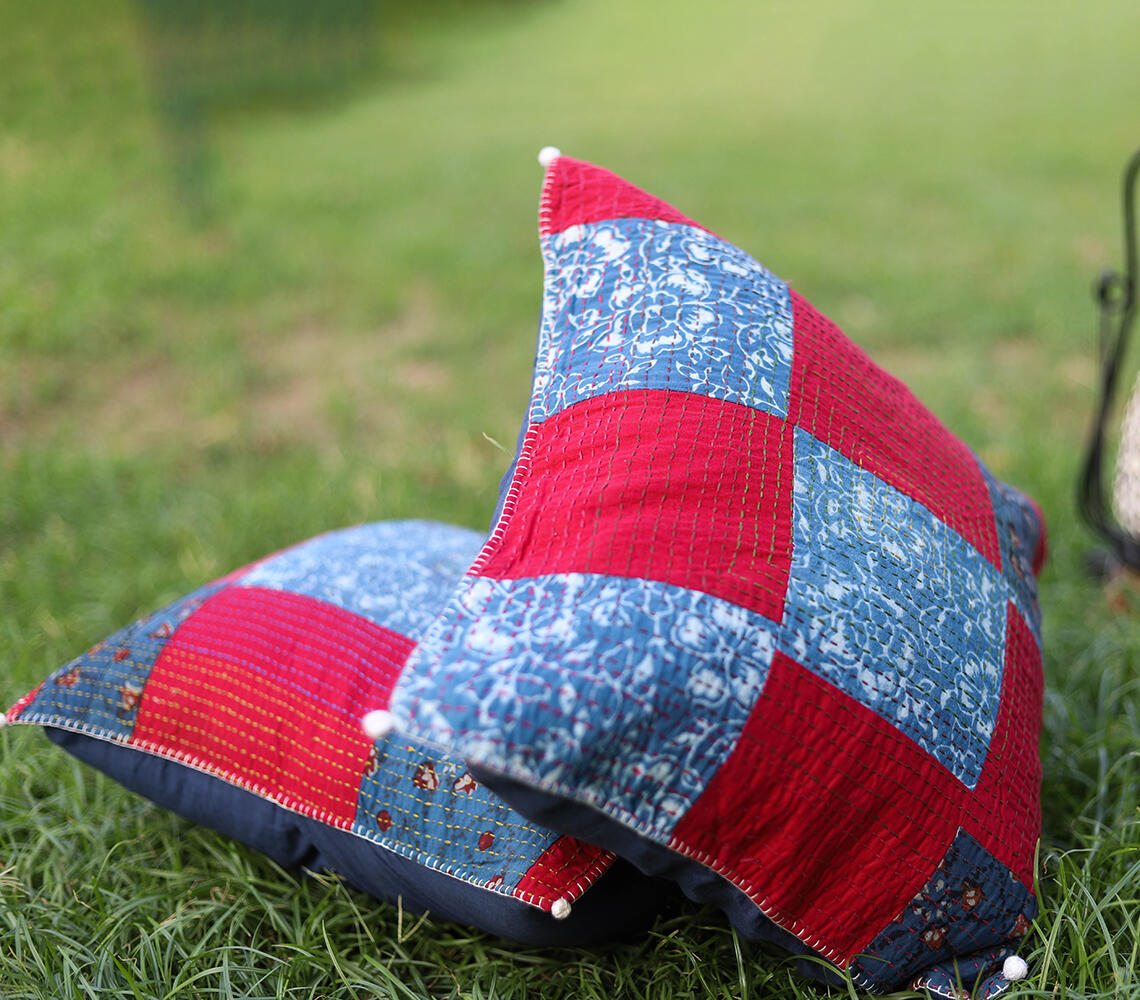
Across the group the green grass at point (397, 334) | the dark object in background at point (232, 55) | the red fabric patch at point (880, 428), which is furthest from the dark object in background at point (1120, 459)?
the dark object in background at point (232, 55)

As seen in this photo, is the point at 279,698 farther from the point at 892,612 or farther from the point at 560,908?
the point at 892,612

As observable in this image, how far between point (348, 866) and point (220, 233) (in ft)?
12.6

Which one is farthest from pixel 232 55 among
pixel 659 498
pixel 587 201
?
pixel 659 498

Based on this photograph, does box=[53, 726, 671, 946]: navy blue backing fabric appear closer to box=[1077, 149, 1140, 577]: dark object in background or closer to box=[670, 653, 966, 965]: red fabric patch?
box=[670, 653, 966, 965]: red fabric patch

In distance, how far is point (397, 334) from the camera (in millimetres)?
3602

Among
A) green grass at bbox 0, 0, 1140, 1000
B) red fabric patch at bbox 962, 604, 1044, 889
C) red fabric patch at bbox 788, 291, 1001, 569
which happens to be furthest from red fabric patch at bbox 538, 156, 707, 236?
green grass at bbox 0, 0, 1140, 1000

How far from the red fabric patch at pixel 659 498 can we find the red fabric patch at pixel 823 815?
106 mm

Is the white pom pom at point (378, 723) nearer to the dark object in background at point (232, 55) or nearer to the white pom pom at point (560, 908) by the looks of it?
the white pom pom at point (560, 908)

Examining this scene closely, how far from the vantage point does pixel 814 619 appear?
93cm

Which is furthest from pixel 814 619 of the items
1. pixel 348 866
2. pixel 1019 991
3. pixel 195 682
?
pixel 195 682

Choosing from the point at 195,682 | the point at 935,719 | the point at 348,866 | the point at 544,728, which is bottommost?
the point at 348,866

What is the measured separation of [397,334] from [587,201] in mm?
2503

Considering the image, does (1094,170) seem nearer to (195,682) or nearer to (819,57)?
(819,57)

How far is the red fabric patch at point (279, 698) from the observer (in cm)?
118
